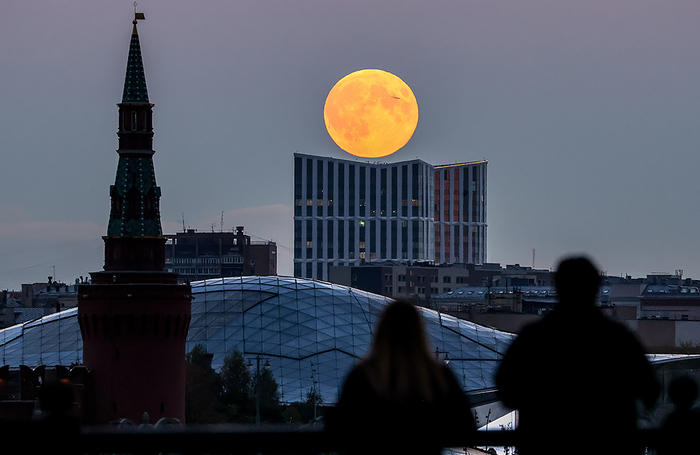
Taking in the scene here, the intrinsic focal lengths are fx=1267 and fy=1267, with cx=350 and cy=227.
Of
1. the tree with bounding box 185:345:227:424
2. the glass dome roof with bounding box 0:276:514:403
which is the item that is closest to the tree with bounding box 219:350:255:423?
the tree with bounding box 185:345:227:424

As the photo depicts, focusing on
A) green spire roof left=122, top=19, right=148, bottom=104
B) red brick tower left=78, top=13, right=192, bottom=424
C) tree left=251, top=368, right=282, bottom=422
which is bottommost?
tree left=251, top=368, right=282, bottom=422

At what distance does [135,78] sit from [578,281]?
2553 inches

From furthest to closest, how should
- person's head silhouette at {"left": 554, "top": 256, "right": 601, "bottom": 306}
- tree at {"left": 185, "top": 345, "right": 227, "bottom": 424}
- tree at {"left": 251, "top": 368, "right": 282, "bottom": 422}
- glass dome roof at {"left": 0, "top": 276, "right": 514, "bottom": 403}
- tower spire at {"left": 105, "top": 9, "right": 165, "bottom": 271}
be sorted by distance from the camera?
glass dome roof at {"left": 0, "top": 276, "right": 514, "bottom": 403}, tree at {"left": 251, "top": 368, "right": 282, "bottom": 422}, tree at {"left": 185, "top": 345, "right": 227, "bottom": 424}, tower spire at {"left": 105, "top": 9, "right": 165, "bottom": 271}, person's head silhouette at {"left": 554, "top": 256, "right": 601, "bottom": 306}

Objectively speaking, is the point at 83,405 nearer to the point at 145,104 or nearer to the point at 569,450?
the point at 145,104

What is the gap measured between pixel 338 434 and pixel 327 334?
108398mm

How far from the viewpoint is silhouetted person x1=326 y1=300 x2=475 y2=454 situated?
9227 millimetres

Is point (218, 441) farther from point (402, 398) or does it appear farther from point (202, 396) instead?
point (202, 396)

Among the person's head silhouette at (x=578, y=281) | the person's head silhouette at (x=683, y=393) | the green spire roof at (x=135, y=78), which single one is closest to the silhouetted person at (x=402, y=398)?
the person's head silhouette at (x=578, y=281)

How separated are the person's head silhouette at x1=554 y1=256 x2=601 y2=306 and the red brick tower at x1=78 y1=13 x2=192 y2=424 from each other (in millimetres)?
59946

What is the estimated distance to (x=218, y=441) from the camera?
31.3ft

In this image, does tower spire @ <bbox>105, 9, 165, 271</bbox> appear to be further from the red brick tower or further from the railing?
the railing

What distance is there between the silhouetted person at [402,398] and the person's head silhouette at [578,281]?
1.25 meters

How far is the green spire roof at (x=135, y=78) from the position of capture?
234ft

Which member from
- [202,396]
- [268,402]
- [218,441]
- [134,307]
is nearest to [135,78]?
[134,307]
